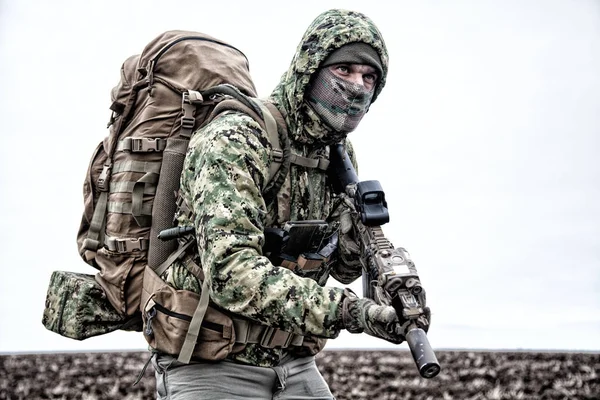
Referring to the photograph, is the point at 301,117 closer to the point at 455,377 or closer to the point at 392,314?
the point at 392,314

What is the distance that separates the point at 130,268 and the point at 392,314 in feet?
4.17

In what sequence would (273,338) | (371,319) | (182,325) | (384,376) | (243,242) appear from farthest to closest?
(384,376) → (273,338) → (182,325) → (243,242) → (371,319)

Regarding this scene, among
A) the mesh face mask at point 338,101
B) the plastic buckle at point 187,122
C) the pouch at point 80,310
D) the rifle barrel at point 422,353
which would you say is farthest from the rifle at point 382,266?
the pouch at point 80,310

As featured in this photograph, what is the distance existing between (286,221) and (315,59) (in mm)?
692

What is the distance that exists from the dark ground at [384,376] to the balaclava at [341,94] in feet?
16.1

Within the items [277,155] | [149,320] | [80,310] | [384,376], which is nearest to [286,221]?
[277,155]

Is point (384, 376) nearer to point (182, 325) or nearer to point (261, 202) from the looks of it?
point (182, 325)

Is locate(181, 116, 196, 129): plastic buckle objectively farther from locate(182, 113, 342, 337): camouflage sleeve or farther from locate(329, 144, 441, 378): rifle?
locate(329, 144, 441, 378): rifle

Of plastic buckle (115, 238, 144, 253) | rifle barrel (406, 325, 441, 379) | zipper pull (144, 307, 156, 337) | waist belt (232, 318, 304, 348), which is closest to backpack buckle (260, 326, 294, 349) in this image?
waist belt (232, 318, 304, 348)

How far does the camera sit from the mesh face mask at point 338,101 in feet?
12.0

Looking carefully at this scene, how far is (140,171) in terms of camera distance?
12.1ft

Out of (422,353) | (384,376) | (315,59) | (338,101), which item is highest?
(315,59)

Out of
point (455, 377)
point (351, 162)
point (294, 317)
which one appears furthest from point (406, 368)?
point (294, 317)

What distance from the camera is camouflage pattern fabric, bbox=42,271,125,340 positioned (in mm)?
3760
